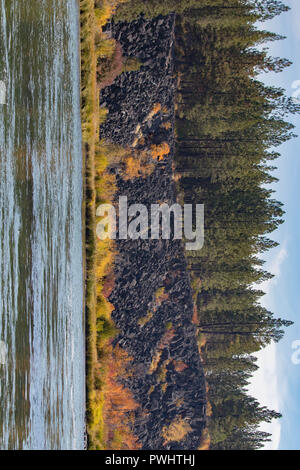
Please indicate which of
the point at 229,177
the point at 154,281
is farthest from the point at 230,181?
the point at 154,281

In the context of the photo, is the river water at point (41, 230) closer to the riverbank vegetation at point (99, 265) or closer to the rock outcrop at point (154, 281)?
the riverbank vegetation at point (99, 265)

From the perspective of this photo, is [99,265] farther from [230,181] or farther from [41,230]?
[230,181]

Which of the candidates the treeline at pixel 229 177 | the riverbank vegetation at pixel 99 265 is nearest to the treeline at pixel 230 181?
the treeline at pixel 229 177

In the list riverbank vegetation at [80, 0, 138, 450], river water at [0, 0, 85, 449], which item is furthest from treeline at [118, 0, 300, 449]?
river water at [0, 0, 85, 449]

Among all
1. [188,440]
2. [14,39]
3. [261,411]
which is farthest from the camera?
[261,411]
